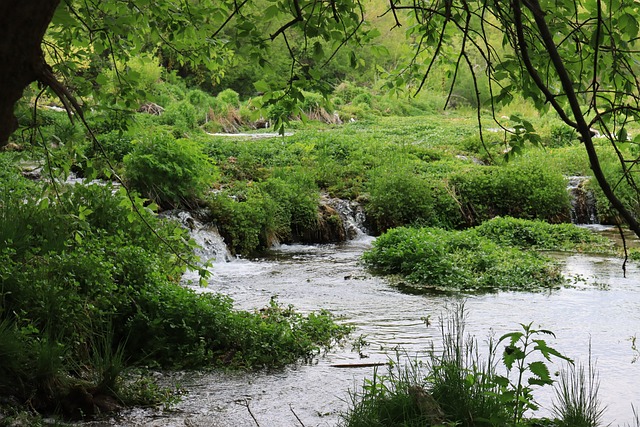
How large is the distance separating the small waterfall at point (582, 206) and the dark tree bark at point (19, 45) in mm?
17112

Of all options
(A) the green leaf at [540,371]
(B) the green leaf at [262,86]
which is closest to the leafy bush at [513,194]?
(A) the green leaf at [540,371]

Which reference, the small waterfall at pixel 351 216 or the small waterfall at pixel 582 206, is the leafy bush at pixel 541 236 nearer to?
the small waterfall at pixel 351 216

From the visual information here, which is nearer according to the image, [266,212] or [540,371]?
[540,371]

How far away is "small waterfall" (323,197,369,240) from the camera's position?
50.0 feet

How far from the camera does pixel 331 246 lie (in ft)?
47.1

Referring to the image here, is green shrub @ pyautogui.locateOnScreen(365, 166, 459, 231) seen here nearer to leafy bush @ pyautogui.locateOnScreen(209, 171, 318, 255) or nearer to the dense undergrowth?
the dense undergrowth

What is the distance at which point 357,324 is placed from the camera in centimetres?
815

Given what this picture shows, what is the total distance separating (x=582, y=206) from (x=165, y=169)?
11.0 metres

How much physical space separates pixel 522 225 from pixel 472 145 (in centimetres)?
854

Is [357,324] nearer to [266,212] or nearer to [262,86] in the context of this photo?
[262,86]

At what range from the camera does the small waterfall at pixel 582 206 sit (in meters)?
17.7

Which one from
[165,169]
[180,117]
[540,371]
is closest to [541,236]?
[165,169]

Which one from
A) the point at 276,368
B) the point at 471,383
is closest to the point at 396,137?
the point at 276,368

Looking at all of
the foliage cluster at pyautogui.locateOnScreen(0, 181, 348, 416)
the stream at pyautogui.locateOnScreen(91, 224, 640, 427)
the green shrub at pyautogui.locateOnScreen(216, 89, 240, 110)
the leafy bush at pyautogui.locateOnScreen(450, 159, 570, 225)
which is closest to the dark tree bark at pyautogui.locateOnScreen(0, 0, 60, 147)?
the foliage cluster at pyautogui.locateOnScreen(0, 181, 348, 416)
